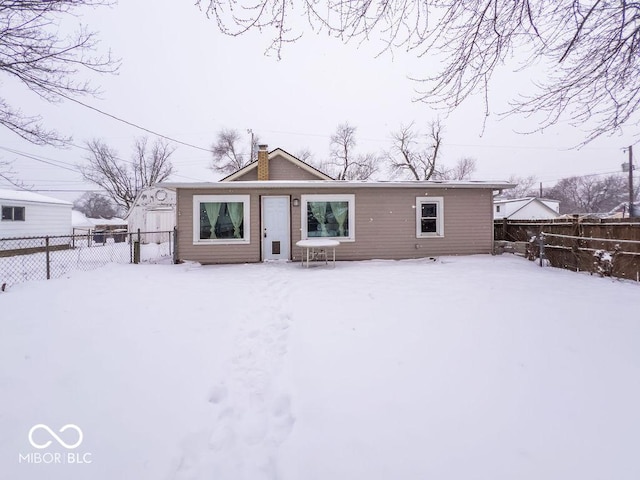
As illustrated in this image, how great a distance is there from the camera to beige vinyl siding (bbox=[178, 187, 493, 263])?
33.2 feet

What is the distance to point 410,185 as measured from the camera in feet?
34.2

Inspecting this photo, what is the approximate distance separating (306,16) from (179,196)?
8.38 m

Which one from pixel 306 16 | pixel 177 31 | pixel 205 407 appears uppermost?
pixel 177 31

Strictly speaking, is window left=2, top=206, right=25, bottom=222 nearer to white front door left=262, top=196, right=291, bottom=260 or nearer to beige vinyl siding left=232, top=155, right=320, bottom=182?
beige vinyl siding left=232, top=155, right=320, bottom=182

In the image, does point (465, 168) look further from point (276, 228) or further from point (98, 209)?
point (98, 209)

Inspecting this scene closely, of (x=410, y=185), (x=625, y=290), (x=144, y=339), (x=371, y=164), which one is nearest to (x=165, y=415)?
(x=144, y=339)

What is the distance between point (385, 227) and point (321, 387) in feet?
27.8

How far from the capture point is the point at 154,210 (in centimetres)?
2175

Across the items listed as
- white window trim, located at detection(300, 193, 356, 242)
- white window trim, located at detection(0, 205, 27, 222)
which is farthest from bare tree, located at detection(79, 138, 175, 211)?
white window trim, located at detection(300, 193, 356, 242)

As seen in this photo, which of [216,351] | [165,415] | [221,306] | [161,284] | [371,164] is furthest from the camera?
[371,164]

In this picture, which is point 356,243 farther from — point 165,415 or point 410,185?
point 165,415

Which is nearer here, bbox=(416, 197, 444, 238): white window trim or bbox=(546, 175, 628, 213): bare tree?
bbox=(416, 197, 444, 238): white window trim

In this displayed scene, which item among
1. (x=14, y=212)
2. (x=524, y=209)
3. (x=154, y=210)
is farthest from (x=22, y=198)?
(x=524, y=209)

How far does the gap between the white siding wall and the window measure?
0.16 m
